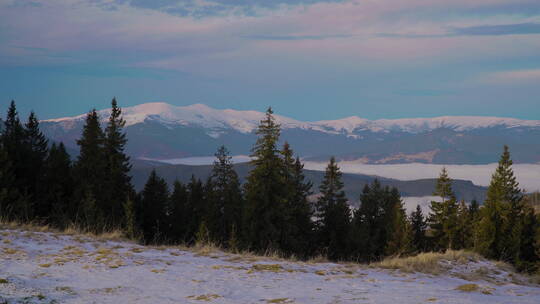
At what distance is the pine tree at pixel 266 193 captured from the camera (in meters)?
41.8

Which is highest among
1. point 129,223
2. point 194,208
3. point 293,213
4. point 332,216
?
point 129,223

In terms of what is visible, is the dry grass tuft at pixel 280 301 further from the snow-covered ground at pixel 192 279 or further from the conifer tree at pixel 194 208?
the conifer tree at pixel 194 208

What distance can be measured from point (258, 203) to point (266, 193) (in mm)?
1468

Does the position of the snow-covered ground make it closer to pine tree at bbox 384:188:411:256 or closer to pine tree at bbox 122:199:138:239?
pine tree at bbox 122:199:138:239

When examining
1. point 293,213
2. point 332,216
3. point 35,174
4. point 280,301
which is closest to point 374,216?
point 332,216

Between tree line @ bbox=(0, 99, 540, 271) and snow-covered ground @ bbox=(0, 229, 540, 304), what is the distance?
97.6 feet

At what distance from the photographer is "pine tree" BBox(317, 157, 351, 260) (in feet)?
197

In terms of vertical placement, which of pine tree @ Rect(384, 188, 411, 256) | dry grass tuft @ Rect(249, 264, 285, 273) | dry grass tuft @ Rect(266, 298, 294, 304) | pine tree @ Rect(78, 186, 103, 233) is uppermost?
dry grass tuft @ Rect(266, 298, 294, 304)

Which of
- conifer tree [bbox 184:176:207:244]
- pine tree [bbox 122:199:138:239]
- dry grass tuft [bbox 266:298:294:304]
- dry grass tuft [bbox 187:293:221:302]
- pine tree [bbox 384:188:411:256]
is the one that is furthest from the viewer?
conifer tree [bbox 184:176:207:244]

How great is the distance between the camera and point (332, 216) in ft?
201

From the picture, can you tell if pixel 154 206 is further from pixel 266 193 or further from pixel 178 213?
pixel 266 193

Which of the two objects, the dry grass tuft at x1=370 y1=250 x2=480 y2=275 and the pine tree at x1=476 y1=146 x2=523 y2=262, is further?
the pine tree at x1=476 y1=146 x2=523 y2=262

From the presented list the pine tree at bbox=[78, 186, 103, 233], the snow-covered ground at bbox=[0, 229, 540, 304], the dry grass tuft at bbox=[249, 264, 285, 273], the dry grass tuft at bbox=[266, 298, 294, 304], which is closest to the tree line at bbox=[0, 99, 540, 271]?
the pine tree at bbox=[78, 186, 103, 233]

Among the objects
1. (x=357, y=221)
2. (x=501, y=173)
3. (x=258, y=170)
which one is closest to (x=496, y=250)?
(x=501, y=173)
